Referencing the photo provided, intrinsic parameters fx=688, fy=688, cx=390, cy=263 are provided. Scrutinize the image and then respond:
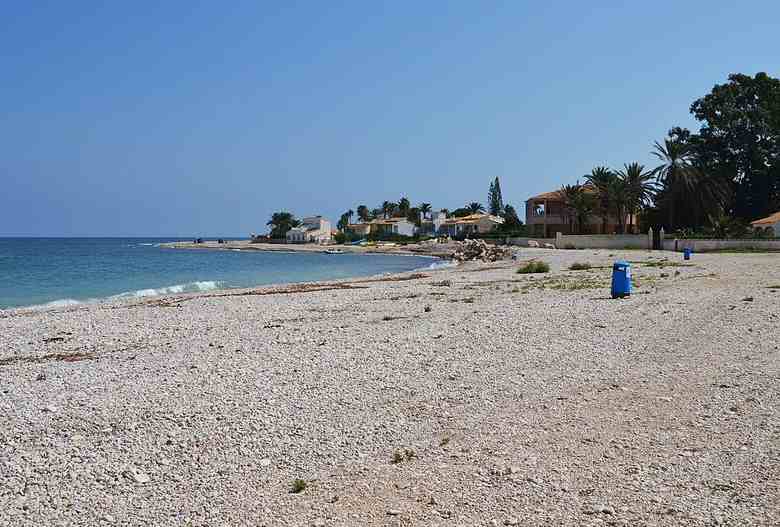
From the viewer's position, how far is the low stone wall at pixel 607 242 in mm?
57625

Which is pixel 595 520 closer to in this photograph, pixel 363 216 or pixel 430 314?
pixel 430 314

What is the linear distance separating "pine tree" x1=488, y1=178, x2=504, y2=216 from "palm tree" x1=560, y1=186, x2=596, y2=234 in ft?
169

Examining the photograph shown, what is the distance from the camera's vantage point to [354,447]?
19.7 feet

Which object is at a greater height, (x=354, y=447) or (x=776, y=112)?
(x=776, y=112)

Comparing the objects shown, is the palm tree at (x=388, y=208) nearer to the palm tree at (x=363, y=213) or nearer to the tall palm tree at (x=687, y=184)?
the palm tree at (x=363, y=213)

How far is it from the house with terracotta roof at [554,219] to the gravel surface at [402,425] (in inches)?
2440

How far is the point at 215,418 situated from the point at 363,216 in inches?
5897

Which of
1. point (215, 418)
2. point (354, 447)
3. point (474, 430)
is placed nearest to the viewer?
point (354, 447)

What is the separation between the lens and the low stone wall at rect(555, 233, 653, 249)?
189 feet

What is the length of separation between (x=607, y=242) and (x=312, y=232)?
81.7 meters

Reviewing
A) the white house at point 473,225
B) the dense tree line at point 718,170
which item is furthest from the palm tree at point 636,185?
the white house at point 473,225

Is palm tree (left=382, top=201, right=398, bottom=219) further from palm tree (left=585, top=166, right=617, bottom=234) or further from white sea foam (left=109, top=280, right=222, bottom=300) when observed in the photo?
white sea foam (left=109, top=280, right=222, bottom=300)

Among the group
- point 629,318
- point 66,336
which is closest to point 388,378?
point 629,318

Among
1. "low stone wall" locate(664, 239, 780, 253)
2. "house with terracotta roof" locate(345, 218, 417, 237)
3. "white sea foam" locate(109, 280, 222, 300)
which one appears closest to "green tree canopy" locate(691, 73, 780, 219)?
"low stone wall" locate(664, 239, 780, 253)
